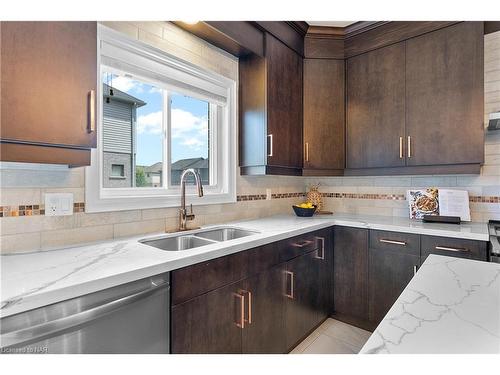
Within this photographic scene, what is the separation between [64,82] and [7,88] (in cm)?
19

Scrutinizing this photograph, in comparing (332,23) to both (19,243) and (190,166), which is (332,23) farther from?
(19,243)

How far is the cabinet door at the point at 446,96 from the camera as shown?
2025 mm

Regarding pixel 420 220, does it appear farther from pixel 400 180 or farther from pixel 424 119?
pixel 424 119

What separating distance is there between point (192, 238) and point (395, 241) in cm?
151

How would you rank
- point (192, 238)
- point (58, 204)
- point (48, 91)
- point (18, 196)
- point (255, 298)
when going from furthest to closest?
point (192, 238) → point (255, 298) → point (58, 204) → point (18, 196) → point (48, 91)

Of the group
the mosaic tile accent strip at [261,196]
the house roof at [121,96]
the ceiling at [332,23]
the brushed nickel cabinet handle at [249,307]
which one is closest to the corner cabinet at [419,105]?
the ceiling at [332,23]

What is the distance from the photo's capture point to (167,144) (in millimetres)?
1954

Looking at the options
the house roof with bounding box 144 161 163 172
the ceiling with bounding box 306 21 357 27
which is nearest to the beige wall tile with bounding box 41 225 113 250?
the house roof with bounding box 144 161 163 172

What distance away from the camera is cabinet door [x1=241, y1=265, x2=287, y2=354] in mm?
1527

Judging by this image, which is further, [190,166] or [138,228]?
[190,166]

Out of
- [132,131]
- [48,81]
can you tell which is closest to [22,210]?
[48,81]

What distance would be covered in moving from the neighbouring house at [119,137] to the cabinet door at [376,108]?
187 centimetres

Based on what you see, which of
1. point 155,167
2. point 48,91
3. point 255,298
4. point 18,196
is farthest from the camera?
point 155,167
